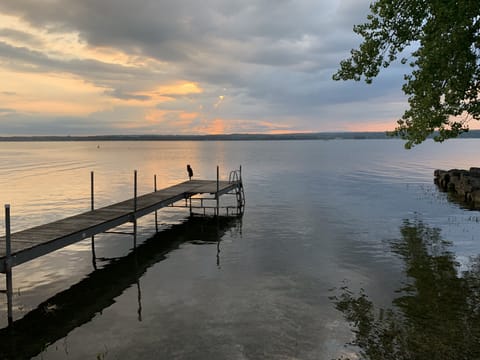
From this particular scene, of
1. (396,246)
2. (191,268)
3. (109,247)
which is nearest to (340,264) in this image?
(396,246)

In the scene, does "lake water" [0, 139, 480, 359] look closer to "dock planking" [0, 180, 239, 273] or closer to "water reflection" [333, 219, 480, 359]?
"water reflection" [333, 219, 480, 359]

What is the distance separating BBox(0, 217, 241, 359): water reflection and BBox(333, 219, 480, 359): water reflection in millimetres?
6908

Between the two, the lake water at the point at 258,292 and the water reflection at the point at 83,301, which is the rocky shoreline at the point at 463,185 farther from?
the water reflection at the point at 83,301

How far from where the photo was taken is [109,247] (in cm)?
2050

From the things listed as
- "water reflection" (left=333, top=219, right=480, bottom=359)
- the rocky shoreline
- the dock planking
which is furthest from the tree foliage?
the rocky shoreline

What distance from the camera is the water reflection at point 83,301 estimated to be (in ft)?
35.1

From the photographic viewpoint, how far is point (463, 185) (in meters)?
38.5

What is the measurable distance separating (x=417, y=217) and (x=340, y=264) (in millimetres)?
13800

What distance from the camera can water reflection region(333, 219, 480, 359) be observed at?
994cm

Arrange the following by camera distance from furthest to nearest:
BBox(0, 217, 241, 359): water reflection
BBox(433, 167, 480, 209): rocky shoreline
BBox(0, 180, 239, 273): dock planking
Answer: BBox(433, 167, 480, 209): rocky shoreline < BBox(0, 180, 239, 273): dock planking < BBox(0, 217, 241, 359): water reflection

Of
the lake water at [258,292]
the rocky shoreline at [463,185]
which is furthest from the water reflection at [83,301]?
the rocky shoreline at [463,185]

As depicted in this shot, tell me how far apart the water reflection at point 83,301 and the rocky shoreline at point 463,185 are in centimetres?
2443

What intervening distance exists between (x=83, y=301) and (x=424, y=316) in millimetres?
11259

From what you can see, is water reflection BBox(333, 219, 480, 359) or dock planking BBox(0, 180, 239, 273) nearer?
water reflection BBox(333, 219, 480, 359)
